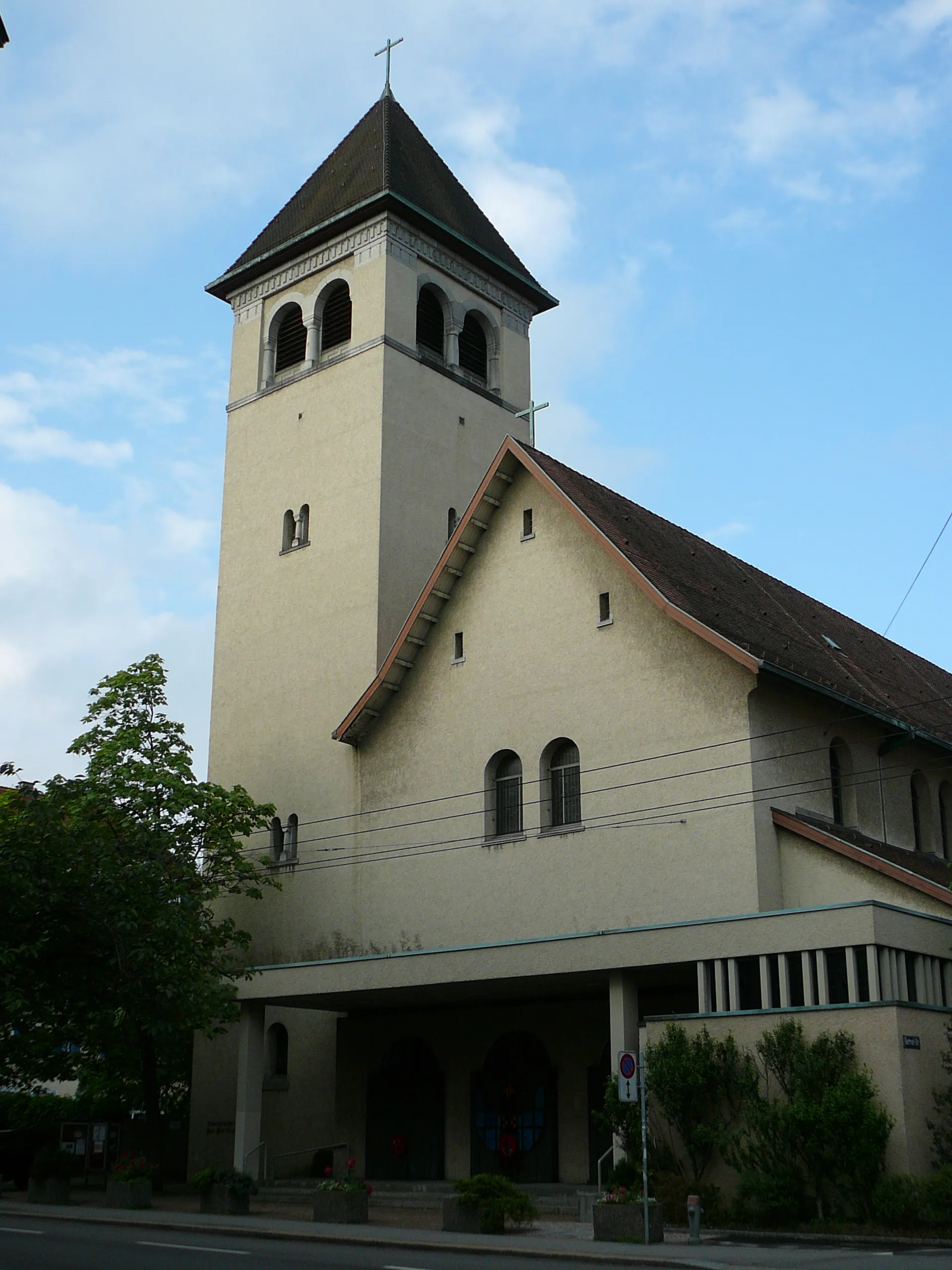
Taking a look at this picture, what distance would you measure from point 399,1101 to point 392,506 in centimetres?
1434

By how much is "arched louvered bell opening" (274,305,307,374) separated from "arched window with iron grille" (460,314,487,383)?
179 inches

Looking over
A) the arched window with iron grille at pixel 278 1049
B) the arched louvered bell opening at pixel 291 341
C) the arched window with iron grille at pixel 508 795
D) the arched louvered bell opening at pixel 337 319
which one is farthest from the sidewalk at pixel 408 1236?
the arched louvered bell opening at pixel 291 341

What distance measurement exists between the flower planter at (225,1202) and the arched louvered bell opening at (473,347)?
77.7ft

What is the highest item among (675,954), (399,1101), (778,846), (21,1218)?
(778,846)

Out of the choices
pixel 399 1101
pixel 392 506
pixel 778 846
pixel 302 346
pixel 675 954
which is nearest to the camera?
pixel 675 954

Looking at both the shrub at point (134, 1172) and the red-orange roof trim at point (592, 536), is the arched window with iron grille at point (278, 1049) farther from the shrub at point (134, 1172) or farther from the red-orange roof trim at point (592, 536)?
the red-orange roof trim at point (592, 536)

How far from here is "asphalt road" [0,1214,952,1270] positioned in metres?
15.7

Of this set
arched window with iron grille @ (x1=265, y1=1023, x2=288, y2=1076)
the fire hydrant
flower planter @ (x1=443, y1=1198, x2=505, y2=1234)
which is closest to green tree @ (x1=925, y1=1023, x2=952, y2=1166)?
the fire hydrant

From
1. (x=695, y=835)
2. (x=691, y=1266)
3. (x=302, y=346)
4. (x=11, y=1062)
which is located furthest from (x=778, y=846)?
(x=302, y=346)

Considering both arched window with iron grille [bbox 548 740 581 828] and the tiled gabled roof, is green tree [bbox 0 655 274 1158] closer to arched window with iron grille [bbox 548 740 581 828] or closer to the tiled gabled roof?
the tiled gabled roof

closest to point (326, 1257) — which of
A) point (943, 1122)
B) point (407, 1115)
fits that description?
point (943, 1122)

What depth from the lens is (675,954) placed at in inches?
925

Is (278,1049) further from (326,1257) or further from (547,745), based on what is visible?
(326,1257)

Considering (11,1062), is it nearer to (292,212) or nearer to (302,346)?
(302,346)
